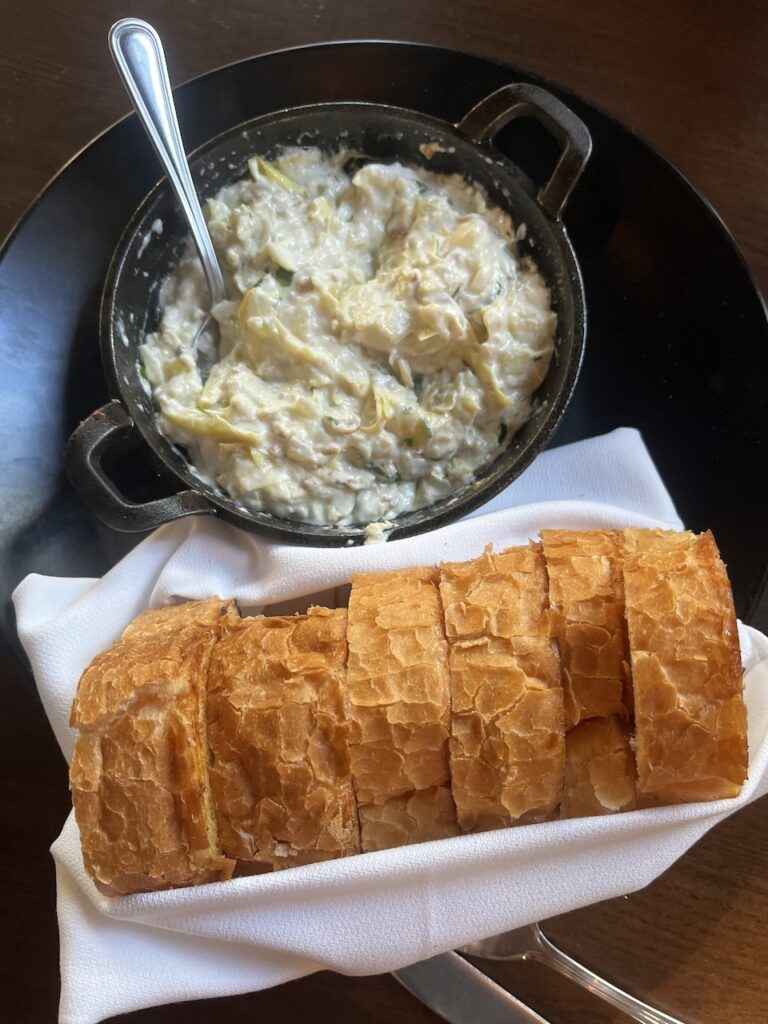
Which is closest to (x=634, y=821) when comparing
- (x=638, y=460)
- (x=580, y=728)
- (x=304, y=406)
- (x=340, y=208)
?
(x=580, y=728)

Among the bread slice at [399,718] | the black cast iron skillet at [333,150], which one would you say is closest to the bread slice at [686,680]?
the bread slice at [399,718]

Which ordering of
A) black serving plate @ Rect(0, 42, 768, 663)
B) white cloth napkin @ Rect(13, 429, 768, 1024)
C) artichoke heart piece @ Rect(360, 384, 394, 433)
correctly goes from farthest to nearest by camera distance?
black serving plate @ Rect(0, 42, 768, 663) < artichoke heart piece @ Rect(360, 384, 394, 433) < white cloth napkin @ Rect(13, 429, 768, 1024)

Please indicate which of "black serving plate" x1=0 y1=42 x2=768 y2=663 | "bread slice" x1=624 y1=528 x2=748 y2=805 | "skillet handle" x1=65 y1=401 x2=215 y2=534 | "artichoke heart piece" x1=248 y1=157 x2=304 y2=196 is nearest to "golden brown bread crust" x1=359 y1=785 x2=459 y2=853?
"bread slice" x1=624 y1=528 x2=748 y2=805

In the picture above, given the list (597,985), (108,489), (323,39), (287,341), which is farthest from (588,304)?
(597,985)

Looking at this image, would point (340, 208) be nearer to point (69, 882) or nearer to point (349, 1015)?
point (69, 882)

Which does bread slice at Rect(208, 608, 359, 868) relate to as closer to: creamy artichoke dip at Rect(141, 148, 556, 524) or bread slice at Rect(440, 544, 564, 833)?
bread slice at Rect(440, 544, 564, 833)

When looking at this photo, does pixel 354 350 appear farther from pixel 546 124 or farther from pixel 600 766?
pixel 600 766
